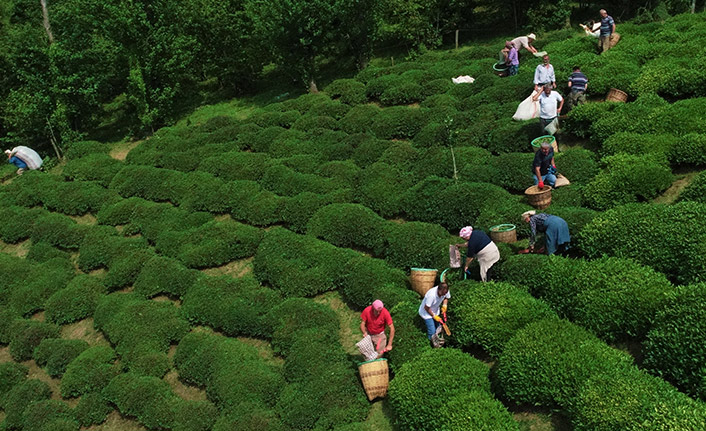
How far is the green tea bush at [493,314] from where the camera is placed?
A: 1070 centimetres

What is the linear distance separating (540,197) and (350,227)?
5.10 m

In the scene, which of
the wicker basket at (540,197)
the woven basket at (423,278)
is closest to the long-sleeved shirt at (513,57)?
the wicker basket at (540,197)

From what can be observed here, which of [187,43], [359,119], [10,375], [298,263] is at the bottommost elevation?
[10,375]

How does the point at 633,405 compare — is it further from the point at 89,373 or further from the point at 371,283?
the point at 89,373

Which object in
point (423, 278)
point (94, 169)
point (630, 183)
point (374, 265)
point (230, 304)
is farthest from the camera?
point (94, 169)

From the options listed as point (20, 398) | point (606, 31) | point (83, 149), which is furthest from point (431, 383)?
point (83, 149)

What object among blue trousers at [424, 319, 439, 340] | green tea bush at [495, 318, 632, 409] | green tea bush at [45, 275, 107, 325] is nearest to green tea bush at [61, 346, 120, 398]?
green tea bush at [45, 275, 107, 325]

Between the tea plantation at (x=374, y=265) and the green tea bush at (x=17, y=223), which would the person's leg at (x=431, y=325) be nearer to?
the tea plantation at (x=374, y=265)

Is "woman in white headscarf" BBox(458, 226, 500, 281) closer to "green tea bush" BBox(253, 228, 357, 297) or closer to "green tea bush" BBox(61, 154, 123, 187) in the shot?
"green tea bush" BBox(253, 228, 357, 297)

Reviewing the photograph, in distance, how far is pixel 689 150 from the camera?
1372 cm

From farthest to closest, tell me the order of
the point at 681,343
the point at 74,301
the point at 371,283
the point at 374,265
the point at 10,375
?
the point at 74,301 < the point at 10,375 < the point at 374,265 < the point at 371,283 < the point at 681,343

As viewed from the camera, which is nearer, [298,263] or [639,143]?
[639,143]

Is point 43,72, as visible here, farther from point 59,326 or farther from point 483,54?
point 483,54

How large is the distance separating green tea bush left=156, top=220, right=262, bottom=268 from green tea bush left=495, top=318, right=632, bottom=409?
9354 mm
